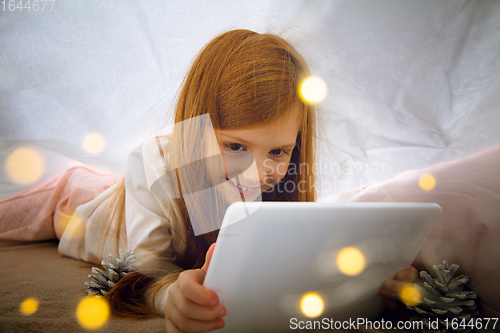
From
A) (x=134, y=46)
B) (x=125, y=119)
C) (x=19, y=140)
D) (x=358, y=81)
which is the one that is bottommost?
(x=19, y=140)

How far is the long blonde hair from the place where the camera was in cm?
70

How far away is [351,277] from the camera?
459 mm

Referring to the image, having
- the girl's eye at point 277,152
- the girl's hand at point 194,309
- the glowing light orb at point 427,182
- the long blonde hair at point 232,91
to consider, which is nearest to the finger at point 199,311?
the girl's hand at point 194,309

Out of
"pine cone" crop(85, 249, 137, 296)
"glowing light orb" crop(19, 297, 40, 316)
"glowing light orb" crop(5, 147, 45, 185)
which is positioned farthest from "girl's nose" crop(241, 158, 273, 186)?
"glowing light orb" crop(5, 147, 45, 185)

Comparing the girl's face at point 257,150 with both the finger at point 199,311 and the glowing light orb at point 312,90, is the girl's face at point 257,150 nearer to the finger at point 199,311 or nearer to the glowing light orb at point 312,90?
the glowing light orb at point 312,90

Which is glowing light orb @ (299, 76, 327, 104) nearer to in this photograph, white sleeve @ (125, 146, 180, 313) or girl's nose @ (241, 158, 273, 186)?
girl's nose @ (241, 158, 273, 186)

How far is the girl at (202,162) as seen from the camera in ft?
2.31

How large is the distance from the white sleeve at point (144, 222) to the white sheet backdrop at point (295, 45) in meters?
0.23

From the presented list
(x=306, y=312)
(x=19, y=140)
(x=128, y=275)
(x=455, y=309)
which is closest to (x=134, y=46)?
(x=19, y=140)

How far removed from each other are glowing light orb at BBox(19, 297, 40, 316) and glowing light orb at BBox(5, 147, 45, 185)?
1.78ft

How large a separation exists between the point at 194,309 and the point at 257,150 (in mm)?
420

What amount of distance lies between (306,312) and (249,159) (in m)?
0.40

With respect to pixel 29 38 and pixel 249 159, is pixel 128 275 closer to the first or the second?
pixel 249 159

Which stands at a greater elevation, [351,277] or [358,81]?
[358,81]
